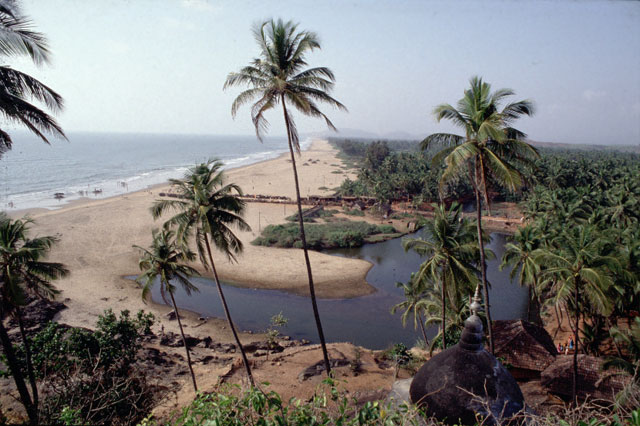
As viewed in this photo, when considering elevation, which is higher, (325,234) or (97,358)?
(97,358)

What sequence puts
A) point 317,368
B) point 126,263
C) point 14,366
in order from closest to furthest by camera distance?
point 14,366
point 317,368
point 126,263

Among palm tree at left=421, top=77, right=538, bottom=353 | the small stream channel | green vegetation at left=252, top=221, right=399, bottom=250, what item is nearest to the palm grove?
palm tree at left=421, top=77, right=538, bottom=353

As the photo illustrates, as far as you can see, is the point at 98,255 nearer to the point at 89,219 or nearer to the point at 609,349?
the point at 89,219

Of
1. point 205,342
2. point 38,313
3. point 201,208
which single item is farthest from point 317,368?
point 38,313

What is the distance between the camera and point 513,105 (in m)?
11.2

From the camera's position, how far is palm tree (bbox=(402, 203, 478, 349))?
14312 millimetres

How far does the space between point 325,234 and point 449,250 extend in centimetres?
2678

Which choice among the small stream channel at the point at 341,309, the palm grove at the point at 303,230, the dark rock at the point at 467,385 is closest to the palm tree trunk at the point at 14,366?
the palm grove at the point at 303,230

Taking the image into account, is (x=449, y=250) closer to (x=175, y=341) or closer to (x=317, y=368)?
(x=317, y=368)

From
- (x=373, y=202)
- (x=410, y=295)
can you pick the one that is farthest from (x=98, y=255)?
(x=373, y=202)

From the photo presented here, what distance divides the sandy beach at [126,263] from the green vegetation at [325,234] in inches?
56.6

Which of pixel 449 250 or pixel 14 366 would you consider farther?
pixel 449 250

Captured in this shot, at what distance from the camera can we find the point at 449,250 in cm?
1446

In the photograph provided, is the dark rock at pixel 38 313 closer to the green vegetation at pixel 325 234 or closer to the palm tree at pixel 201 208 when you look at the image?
the palm tree at pixel 201 208
